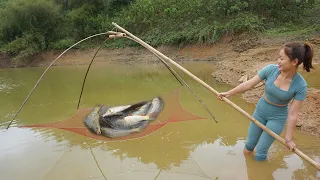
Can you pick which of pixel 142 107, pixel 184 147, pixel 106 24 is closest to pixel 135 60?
pixel 106 24

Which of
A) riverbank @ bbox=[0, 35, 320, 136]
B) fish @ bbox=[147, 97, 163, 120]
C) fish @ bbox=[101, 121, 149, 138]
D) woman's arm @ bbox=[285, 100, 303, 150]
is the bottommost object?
riverbank @ bbox=[0, 35, 320, 136]

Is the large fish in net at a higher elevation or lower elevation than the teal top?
lower

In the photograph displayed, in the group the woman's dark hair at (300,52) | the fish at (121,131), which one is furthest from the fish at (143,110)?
the woman's dark hair at (300,52)

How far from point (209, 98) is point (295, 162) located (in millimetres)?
2772

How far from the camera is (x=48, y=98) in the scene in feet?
22.4

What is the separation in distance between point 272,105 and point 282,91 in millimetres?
197

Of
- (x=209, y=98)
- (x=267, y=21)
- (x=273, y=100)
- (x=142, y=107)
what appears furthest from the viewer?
(x=267, y=21)

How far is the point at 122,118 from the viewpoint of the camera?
4.12 meters

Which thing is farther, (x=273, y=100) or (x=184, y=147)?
(x=184, y=147)

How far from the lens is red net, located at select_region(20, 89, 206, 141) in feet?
12.0

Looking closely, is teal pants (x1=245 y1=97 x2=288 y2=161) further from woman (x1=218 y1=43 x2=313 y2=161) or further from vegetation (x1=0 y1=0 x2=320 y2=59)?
vegetation (x1=0 y1=0 x2=320 y2=59)

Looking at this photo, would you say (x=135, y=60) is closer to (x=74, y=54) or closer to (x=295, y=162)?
(x=74, y=54)

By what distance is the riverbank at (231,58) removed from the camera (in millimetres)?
4406

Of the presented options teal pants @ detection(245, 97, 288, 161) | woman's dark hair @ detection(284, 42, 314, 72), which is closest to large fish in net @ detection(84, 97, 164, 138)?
teal pants @ detection(245, 97, 288, 161)
